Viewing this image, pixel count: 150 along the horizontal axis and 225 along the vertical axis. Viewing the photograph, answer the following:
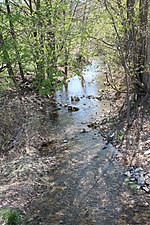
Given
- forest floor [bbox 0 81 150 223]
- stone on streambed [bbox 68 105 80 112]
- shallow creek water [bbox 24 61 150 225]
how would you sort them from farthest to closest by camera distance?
stone on streambed [bbox 68 105 80 112]
forest floor [bbox 0 81 150 223]
shallow creek water [bbox 24 61 150 225]

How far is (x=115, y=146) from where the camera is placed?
753 centimetres

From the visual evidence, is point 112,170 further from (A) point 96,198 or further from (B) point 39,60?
(B) point 39,60

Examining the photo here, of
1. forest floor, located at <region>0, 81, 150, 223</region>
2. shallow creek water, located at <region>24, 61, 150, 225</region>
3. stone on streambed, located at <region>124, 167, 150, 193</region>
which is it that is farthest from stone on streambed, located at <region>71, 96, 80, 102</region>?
stone on streambed, located at <region>124, 167, 150, 193</region>

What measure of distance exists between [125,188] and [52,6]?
7547mm

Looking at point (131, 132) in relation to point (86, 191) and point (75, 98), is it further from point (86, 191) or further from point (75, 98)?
point (75, 98)

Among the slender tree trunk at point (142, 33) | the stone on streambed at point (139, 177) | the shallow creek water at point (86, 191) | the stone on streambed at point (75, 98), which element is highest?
the slender tree trunk at point (142, 33)

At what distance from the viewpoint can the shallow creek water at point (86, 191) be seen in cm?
472

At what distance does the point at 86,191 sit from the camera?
5566 millimetres

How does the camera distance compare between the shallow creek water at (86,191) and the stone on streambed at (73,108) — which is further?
the stone on streambed at (73,108)

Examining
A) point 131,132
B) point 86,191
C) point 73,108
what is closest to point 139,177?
Answer: point 86,191

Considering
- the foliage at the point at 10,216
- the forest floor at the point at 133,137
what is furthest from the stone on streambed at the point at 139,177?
the foliage at the point at 10,216

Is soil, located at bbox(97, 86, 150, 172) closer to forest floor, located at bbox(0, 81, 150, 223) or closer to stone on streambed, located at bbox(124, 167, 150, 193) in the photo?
forest floor, located at bbox(0, 81, 150, 223)

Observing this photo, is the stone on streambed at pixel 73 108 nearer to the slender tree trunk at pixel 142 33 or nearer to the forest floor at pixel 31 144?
the forest floor at pixel 31 144

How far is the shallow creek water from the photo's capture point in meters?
4.72
